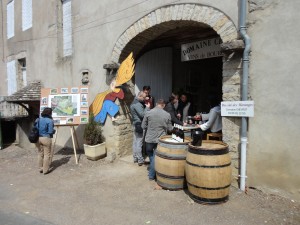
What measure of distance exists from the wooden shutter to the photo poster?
A: 1447 millimetres

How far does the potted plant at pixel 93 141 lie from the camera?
254 inches

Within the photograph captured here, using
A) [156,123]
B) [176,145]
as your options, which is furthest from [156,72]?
[176,145]

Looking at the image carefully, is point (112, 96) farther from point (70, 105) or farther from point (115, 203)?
point (115, 203)

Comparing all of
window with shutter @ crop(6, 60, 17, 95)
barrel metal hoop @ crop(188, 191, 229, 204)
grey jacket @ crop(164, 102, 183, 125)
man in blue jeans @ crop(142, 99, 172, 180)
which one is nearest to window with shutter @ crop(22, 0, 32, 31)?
window with shutter @ crop(6, 60, 17, 95)

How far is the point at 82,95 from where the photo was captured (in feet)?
21.8

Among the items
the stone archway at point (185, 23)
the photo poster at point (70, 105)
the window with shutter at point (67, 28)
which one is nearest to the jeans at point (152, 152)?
the stone archway at point (185, 23)

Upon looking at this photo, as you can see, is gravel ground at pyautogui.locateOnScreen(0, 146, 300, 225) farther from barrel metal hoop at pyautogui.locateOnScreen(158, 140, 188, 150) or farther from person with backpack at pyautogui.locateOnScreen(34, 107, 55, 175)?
barrel metal hoop at pyautogui.locateOnScreen(158, 140, 188, 150)

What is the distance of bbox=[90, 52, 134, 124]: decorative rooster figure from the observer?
6137mm

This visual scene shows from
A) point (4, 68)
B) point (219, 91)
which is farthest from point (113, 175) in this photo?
point (4, 68)

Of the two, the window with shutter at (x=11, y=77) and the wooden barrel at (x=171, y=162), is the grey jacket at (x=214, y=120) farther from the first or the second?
the window with shutter at (x=11, y=77)

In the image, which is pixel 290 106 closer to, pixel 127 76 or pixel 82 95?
pixel 127 76

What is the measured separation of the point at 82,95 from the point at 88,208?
3342mm

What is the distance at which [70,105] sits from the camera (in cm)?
664

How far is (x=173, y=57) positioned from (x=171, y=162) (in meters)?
4.76
